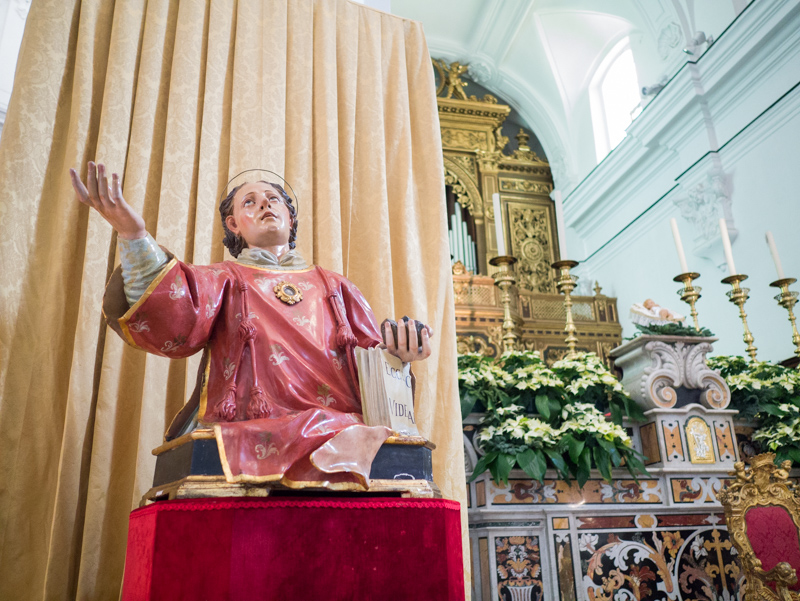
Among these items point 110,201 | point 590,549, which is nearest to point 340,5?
point 110,201

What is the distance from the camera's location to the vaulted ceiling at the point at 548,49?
8.83 meters

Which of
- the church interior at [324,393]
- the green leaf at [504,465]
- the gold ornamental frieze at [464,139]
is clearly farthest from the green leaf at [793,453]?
the gold ornamental frieze at [464,139]

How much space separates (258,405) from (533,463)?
1.45 metres

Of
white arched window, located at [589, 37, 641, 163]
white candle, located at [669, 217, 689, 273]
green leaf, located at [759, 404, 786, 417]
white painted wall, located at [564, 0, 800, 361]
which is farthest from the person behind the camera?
white arched window, located at [589, 37, 641, 163]

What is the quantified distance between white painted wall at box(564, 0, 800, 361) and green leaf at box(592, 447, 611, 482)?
147 inches

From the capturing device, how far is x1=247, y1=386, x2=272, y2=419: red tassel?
164cm

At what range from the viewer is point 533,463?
270 centimetres

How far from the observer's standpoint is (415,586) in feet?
4.72

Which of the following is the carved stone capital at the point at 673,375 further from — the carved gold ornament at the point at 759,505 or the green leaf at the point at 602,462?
the carved gold ornament at the point at 759,505

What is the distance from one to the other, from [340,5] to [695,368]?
269 centimetres

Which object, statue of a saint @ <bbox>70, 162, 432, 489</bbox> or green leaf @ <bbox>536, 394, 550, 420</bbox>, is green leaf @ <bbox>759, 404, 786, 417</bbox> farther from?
statue of a saint @ <bbox>70, 162, 432, 489</bbox>

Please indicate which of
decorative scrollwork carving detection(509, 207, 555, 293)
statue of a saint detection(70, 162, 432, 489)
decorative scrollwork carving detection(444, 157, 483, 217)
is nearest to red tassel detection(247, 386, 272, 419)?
statue of a saint detection(70, 162, 432, 489)

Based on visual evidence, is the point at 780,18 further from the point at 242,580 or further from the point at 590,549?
the point at 242,580

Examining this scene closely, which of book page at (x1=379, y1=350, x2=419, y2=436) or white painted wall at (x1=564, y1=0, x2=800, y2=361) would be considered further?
white painted wall at (x1=564, y1=0, x2=800, y2=361)
